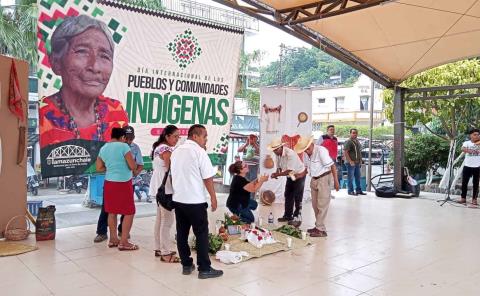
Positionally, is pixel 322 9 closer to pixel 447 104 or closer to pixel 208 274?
pixel 447 104

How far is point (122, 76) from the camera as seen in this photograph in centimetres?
565

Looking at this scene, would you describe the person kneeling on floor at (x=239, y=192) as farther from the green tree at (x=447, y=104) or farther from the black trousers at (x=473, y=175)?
the green tree at (x=447, y=104)

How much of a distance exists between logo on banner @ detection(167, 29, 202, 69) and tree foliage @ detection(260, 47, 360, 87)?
21.7 m

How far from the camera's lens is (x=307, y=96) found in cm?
803

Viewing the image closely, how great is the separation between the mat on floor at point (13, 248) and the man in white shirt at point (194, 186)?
1.89 metres

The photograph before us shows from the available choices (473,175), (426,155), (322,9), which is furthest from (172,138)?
(426,155)

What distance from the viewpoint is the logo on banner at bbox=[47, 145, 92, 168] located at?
5.14 metres

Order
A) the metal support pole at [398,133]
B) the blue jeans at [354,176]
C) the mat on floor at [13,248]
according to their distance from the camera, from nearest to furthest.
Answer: the mat on floor at [13,248]
the blue jeans at [354,176]
the metal support pole at [398,133]

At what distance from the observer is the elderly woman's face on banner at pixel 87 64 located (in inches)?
203

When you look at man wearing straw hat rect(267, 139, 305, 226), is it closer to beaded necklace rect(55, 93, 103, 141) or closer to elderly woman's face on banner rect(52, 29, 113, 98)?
beaded necklace rect(55, 93, 103, 141)

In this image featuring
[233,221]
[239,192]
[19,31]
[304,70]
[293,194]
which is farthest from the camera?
[304,70]

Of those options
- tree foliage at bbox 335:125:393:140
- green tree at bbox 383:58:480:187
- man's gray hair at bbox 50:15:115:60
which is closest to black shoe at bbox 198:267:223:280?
man's gray hair at bbox 50:15:115:60

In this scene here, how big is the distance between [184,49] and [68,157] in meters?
2.28

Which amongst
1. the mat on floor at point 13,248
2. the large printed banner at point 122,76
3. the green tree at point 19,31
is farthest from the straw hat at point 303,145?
the green tree at point 19,31
